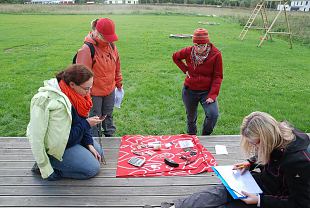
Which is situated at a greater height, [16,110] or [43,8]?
[43,8]

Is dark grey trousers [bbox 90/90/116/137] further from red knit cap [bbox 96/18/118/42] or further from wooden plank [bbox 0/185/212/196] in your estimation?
wooden plank [bbox 0/185/212/196]

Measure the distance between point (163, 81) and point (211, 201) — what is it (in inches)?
237

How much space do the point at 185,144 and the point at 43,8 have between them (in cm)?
3839

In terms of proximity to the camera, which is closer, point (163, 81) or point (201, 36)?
point (201, 36)

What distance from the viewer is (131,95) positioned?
7.66m

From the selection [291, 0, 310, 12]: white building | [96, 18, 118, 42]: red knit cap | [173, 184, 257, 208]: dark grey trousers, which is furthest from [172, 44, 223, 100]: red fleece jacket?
[291, 0, 310, 12]: white building

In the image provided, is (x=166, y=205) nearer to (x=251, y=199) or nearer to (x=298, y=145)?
(x=251, y=199)

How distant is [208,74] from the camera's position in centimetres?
475

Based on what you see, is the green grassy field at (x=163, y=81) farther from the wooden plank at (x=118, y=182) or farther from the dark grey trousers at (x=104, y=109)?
the wooden plank at (x=118, y=182)

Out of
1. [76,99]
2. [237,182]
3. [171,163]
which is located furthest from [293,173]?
[76,99]

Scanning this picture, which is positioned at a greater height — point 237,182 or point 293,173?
point 293,173

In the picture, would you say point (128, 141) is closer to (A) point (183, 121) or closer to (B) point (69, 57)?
(A) point (183, 121)

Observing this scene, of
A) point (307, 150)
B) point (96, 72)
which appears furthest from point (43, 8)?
point (307, 150)

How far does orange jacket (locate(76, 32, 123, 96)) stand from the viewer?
14.1 ft
